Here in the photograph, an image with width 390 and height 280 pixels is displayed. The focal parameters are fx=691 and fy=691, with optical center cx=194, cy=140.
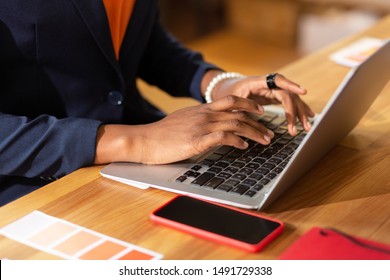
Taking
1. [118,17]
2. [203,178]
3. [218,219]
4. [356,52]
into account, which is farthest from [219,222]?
[356,52]

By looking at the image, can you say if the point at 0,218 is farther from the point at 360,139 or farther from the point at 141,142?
the point at 360,139

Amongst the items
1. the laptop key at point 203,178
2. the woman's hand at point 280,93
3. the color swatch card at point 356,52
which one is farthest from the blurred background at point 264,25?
the laptop key at point 203,178

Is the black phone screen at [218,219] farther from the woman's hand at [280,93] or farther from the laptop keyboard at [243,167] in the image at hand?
the woman's hand at [280,93]

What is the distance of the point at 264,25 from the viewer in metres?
4.07

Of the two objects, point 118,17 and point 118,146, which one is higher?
point 118,17

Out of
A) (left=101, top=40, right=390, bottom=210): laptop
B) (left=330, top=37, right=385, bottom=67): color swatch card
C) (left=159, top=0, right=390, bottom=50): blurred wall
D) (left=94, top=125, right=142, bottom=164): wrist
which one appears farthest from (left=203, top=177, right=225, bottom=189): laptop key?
(left=159, top=0, right=390, bottom=50): blurred wall

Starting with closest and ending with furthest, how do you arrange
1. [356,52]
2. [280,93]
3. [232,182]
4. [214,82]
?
[232,182] → [280,93] → [214,82] → [356,52]

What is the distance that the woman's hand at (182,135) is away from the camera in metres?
1.08

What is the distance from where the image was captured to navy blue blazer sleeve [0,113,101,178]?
1.10 m

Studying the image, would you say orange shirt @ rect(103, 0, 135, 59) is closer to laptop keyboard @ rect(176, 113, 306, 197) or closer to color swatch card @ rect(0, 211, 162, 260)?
laptop keyboard @ rect(176, 113, 306, 197)

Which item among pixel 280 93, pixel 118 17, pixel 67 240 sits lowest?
pixel 67 240

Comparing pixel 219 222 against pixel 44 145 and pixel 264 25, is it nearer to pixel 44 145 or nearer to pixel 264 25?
pixel 44 145

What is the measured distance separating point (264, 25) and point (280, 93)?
9.44ft
